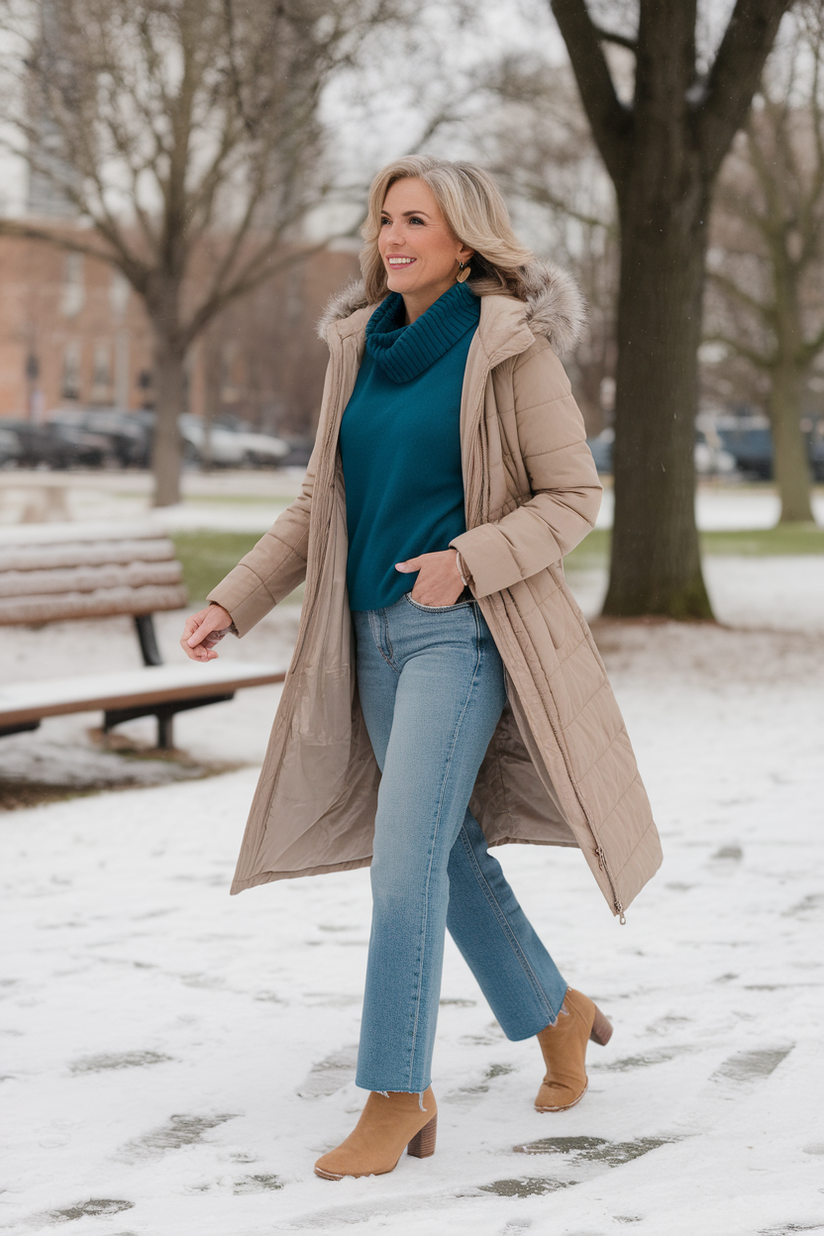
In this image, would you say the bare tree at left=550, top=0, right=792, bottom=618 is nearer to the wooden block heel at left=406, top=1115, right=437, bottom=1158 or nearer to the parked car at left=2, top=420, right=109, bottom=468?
the wooden block heel at left=406, top=1115, right=437, bottom=1158

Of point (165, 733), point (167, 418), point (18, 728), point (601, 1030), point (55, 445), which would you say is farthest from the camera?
point (55, 445)

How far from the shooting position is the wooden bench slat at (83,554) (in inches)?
278

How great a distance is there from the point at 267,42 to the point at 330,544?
11.0 meters

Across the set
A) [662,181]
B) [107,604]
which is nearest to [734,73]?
[662,181]

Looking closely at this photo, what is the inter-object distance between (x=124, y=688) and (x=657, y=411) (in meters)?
5.41

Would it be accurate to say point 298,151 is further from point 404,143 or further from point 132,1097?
point 132,1097

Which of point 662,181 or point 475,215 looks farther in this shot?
point 662,181

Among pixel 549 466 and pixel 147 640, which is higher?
pixel 549 466

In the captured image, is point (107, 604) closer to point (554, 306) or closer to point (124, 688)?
point (124, 688)

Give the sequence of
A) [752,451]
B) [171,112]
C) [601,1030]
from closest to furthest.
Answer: [601,1030] < [171,112] < [752,451]

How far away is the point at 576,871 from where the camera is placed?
531 cm

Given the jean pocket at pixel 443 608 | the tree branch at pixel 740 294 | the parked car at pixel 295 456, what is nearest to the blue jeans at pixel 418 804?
the jean pocket at pixel 443 608

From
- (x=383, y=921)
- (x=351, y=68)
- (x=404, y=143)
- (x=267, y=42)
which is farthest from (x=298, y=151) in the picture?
(x=383, y=921)

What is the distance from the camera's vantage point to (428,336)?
9.67 feet
